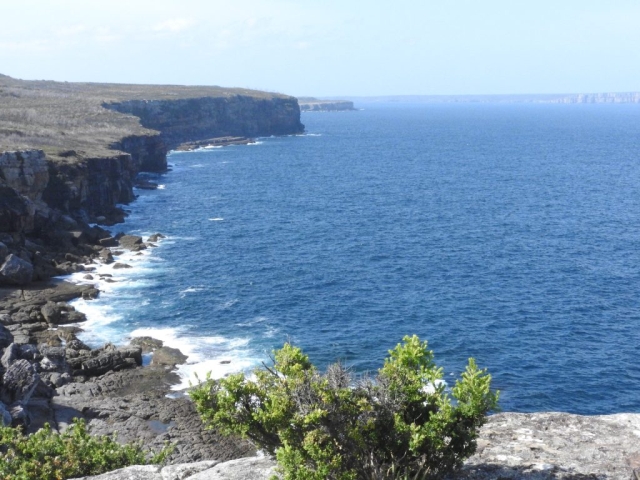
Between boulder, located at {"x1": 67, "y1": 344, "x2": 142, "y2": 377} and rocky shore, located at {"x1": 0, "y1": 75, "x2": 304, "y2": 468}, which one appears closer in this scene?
rocky shore, located at {"x1": 0, "y1": 75, "x2": 304, "y2": 468}

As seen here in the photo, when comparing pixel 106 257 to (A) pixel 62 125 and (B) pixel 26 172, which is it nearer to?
(B) pixel 26 172

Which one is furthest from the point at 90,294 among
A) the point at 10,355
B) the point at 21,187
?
the point at 21,187

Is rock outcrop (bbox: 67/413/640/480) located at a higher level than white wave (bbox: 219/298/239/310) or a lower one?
higher

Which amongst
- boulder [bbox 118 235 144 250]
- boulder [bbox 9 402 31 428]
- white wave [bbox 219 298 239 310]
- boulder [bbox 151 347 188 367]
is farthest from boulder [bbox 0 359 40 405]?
boulder [bbox 118 235 144 250]

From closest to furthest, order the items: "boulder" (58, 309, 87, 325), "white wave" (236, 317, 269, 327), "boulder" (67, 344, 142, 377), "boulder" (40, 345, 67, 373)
Answer: "boulder" (40, 345, 67, 373) → "boulder" (67, 344, 142, 377) → "boulder" (58, 309, 87, 325) → "white wave" (236, 317, 269, 327)

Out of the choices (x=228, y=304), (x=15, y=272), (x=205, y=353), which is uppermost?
(x=15, y=272)

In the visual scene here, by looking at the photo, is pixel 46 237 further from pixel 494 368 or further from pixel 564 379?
pixel 564 379

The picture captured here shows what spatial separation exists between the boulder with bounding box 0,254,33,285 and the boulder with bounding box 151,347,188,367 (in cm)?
2137

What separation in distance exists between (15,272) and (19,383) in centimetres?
2642

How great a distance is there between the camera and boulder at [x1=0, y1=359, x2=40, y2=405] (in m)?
44.2

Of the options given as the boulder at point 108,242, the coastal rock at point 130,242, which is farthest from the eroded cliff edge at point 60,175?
the coastal rock at point 130,242

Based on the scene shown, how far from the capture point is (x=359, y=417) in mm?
20156

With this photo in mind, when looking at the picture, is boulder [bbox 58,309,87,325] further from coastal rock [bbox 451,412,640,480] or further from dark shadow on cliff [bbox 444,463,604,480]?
dark shadow on cliff [bbox 444,463,604,480]

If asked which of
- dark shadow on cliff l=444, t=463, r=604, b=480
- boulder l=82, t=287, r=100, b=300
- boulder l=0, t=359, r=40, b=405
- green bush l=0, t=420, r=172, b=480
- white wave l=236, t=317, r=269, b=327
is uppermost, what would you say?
dark shadow on cliff l=444, t=463, r=604, b=480
